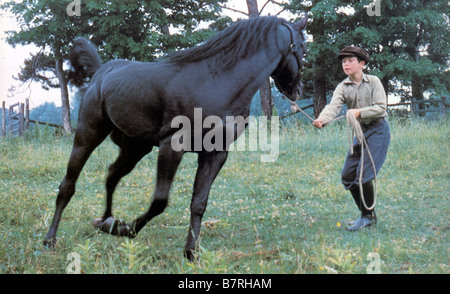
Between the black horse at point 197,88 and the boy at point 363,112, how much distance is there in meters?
0.91

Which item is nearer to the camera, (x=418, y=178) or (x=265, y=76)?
(x=265, y=76)

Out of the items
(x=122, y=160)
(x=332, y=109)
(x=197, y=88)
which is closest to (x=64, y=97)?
(x=122, y=160)

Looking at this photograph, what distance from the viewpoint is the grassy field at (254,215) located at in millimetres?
3168

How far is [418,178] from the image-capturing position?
7.07m

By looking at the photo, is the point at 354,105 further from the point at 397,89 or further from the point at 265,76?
the point at 397,89

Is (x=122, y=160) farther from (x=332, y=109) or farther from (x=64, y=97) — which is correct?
(x=64, y=97)

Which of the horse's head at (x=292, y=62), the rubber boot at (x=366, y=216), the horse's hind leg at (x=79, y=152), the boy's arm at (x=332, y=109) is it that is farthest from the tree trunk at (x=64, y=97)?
the horse's head at (x=292, y=62)

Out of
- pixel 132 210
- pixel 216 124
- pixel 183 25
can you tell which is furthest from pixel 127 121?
pixel 183 25

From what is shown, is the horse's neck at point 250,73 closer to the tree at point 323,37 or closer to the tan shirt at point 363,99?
the tan shirt at point 363,99

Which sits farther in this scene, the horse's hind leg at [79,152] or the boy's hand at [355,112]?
the boy's hand at [355,112]

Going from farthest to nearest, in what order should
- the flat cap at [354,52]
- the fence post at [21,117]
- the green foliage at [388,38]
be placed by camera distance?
the fence post at [21,117] < the green foliage at [388,38] < the flat cap at [354,52]

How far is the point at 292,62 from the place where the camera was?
11.8 feet

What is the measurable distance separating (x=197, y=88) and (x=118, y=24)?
1127 cm
